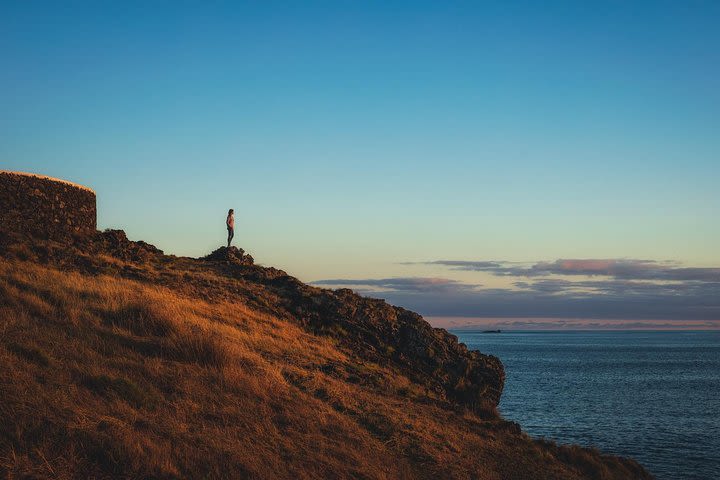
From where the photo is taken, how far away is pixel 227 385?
44.2 ft

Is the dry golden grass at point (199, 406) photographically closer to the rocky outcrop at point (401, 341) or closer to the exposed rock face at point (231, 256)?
the rocky outcrop at point (401, 341)

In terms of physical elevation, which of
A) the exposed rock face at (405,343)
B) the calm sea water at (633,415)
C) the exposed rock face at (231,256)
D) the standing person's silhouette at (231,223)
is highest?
the standing person's silhouette at (231,223)

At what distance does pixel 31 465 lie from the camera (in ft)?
28.3

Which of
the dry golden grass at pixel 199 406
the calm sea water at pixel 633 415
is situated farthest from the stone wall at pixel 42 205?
the calm sea water at pixel 633 415

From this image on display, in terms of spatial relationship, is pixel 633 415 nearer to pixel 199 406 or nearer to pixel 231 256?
pixel 231 256

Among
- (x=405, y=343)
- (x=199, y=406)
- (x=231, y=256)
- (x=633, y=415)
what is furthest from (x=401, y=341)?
(x=633, y=415)

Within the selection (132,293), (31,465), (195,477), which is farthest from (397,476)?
(132,293)

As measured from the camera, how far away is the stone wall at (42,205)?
1014 inches

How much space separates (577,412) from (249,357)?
33.8 meters

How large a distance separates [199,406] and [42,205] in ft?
63.1

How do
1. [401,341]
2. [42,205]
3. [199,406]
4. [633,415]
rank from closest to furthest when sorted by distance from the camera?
[199,406] < [401,341] < [42,205] < [633,415]

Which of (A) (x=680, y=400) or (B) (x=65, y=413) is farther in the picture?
(A) (x=680, y=400)

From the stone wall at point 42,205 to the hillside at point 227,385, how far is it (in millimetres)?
1050

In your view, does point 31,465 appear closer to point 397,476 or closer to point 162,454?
point 162,454
